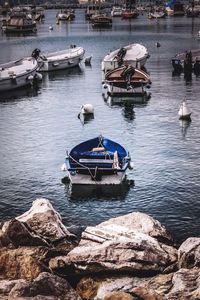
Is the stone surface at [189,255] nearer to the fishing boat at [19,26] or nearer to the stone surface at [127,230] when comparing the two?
the stone surface at [127,230]

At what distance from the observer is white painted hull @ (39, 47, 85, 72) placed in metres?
76.4

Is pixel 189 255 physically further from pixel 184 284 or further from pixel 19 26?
pixel 19 26

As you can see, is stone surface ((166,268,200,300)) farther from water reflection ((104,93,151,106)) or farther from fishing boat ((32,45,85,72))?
fishing boat ((32,45,85,72))

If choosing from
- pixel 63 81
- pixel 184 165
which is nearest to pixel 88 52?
pixel 63 81

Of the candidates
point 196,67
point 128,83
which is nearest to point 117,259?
point 128,83

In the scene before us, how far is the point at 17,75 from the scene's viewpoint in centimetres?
6284

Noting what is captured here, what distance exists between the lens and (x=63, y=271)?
1884 cm

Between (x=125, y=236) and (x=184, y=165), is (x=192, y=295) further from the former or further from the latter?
(x=184, y=165)

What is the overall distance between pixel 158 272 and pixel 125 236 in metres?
2.31

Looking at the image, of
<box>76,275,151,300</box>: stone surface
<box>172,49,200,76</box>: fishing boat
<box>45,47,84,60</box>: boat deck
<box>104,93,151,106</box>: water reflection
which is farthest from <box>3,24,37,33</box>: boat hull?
<box>76,275,151,300</box>: stone surface

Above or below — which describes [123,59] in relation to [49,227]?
above

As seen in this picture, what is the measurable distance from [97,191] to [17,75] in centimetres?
3570

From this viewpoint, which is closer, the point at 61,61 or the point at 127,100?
the point at 127,100

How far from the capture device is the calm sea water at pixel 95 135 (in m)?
28.0
